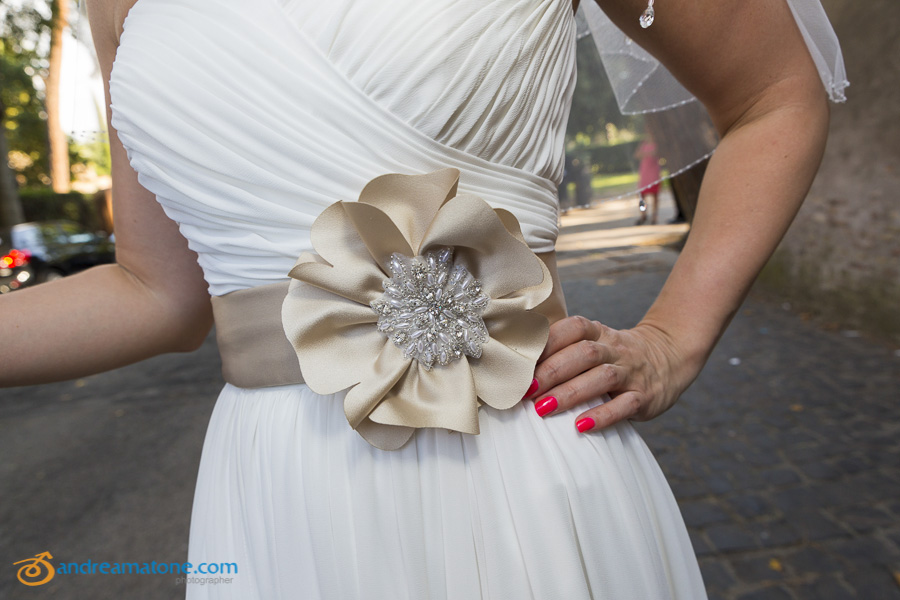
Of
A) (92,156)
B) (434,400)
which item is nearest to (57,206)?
(92,156)

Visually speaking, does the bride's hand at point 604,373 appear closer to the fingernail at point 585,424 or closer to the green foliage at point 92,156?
the fingernail at point 585,424

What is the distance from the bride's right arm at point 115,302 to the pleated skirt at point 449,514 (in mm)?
420

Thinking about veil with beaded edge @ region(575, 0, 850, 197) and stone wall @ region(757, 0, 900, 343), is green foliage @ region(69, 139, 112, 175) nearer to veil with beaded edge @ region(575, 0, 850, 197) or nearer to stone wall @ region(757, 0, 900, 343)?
stone wall @ region(757, 0, 900, 343)

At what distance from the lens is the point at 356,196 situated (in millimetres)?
893

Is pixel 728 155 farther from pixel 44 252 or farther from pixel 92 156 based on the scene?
pixel 92 156

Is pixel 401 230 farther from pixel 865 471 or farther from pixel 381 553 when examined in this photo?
pixel 865 471

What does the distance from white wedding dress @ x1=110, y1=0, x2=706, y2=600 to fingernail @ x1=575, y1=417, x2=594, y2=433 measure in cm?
2

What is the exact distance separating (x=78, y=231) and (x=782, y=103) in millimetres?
14185

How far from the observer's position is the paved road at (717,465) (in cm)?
281

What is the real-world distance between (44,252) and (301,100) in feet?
40.6

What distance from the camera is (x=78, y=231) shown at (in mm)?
12523

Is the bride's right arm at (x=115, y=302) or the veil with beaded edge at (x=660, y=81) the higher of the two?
the veil with beaded edge at (x=660, y=81)

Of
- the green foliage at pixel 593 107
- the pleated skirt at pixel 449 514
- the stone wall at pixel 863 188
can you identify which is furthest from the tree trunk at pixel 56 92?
the pleated skirt at pixel 449 514

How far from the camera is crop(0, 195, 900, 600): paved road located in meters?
2.81
